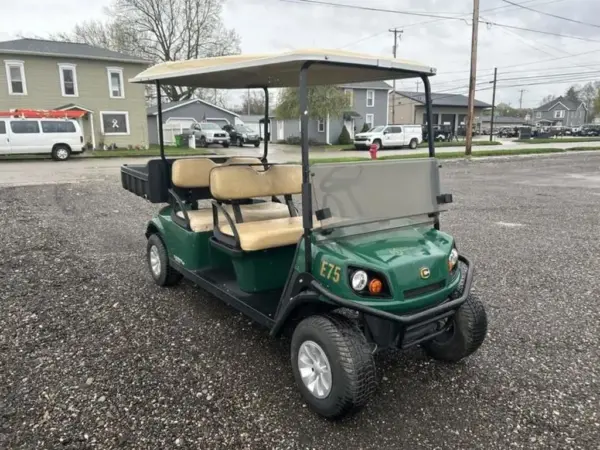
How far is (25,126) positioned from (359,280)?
19806mm

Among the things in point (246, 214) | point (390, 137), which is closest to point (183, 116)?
point (390, 137)

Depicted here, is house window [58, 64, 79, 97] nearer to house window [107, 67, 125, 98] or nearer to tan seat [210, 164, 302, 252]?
house window [107, 67, 125, 98]

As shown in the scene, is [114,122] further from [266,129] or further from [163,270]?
[163,270]

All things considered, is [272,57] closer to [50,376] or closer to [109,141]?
[50,376]

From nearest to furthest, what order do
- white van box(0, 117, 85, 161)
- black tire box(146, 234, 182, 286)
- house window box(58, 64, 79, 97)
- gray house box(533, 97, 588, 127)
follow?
black tire box(146, 234, 182, 286) < white van box(0, 117, 85, 161) < house window box(58, 64, 79, 97) < gray house box(533, 97, 588, 127)

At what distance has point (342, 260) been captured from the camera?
7.88ft

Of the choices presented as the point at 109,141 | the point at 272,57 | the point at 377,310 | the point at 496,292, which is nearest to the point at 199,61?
the point at 272,57

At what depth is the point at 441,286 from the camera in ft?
8.36

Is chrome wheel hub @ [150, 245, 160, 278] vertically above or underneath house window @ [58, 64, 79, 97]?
underneath

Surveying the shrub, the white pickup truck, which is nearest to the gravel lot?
the white pickup truck

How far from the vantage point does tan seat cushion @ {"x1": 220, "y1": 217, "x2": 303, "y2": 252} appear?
120 inches

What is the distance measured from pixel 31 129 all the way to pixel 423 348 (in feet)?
64.2

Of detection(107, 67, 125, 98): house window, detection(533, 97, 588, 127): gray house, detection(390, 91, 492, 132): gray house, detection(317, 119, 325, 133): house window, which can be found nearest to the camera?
detection(107, 67, 125, 98): house window

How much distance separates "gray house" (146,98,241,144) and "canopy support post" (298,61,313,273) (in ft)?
95.7
